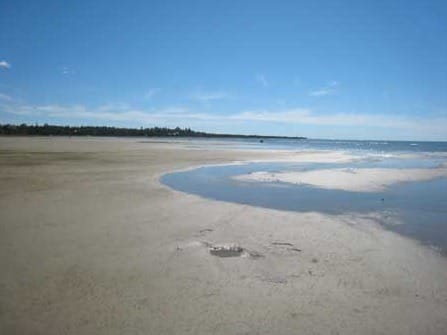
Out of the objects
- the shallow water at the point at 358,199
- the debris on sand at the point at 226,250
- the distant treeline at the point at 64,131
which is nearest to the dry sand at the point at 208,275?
the debris on sand at the point at 226,250

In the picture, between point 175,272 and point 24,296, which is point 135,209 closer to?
point 175,272

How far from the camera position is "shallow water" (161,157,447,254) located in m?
9.16

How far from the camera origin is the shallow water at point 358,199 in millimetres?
9156

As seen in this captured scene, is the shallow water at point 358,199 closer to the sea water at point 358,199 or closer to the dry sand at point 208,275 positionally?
the sea water at point 358,199

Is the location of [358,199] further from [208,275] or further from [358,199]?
[208,275]

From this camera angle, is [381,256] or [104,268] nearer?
[104,268]

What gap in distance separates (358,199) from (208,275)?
9169 millimetres

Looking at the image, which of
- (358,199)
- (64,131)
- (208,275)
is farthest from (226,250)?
(64,131)

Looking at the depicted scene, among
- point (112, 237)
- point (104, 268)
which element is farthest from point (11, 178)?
point (104, 268)

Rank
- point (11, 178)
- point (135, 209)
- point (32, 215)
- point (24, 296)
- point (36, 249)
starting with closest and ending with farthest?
point (24, 296) → point (36, 249) → point (32, 215) → point (135, 209) → point (11, 178)

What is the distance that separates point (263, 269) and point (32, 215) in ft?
21.1

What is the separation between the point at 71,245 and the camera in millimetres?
6797

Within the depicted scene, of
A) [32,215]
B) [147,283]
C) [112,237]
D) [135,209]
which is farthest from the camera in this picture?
[135,209]

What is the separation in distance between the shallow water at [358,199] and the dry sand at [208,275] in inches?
37.0
